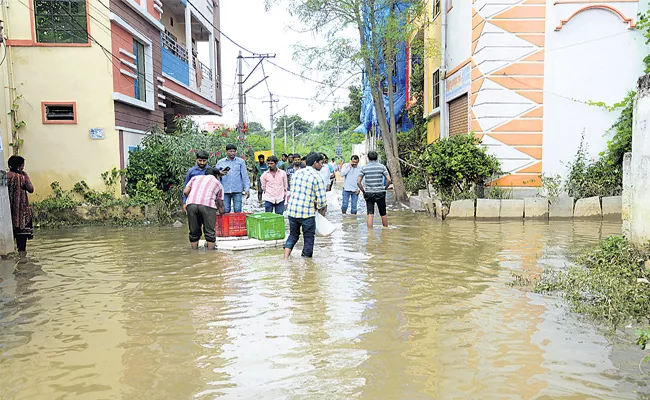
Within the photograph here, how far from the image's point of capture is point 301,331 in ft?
16.3

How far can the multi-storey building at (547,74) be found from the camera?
13.4 metres

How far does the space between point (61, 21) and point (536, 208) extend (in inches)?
475

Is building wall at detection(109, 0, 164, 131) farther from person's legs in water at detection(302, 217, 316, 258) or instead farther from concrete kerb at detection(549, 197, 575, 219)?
concrete kerb at detection(549, 197, 575, 219)

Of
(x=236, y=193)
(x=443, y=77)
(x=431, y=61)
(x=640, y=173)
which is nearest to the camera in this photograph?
(x=640, y=173)

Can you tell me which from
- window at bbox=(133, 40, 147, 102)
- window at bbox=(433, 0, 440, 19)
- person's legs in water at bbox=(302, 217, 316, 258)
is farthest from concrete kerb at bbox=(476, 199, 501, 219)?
window at bbox=(133, 40, 147, 102)

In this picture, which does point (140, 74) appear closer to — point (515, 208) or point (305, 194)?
point (305, 194)

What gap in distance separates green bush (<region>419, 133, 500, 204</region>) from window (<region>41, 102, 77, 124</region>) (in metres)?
8.71

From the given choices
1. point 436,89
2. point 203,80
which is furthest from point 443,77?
point 203,80

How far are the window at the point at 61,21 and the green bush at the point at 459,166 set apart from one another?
900 cm

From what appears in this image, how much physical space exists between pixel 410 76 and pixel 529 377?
20540mm

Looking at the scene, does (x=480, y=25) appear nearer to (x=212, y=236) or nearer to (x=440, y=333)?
(x=212, y=236)

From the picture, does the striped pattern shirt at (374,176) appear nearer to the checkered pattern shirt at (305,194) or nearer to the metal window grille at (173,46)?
the checkered pattern shirt at (305,194)

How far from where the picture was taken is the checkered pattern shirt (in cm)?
777

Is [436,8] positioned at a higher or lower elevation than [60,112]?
higher
